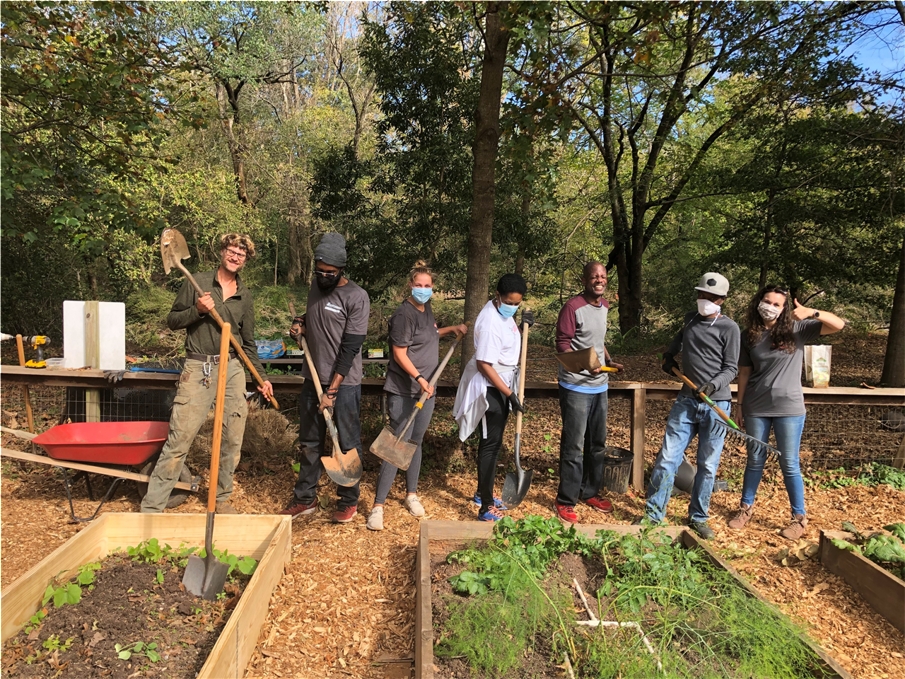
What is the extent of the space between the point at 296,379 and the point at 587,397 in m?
2.67

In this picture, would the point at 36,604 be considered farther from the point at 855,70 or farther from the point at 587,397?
the point at 855,70

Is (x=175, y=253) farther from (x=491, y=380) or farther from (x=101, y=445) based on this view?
(x=491, y=380)

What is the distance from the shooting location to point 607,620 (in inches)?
118

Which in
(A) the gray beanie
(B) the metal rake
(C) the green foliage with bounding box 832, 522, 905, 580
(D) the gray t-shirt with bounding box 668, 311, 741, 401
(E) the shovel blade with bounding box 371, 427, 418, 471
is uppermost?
(A) the gray beanie

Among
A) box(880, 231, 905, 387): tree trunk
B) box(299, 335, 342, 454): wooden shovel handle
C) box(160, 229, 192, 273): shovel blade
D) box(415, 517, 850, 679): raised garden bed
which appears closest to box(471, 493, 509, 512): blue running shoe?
box(415, 517, 850, 679): raised garden bed

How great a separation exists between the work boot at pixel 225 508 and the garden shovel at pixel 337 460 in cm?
99

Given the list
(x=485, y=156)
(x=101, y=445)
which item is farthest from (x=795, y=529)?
(x=101, y=445)

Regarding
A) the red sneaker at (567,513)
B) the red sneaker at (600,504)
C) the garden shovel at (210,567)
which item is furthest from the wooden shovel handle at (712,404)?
the garden shovel at (210,567)

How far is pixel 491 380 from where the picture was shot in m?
4.22

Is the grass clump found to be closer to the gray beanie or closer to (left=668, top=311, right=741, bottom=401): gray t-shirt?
(left=668, top=311, right=741, bottom=401): gray t-shirt

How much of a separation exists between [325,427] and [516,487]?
1.61m

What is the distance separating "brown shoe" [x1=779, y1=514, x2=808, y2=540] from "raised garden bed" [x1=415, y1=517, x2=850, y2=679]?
4.10 feet

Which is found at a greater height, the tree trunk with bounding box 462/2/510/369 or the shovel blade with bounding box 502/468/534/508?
the tree trunk with bounding box 462/2/510/369

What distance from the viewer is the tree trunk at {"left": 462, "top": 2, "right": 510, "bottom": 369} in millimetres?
5059
